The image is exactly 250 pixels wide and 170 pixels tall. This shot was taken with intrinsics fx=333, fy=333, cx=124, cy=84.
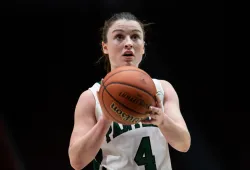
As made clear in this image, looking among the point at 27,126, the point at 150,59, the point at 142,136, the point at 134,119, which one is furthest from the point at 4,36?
the point at 134,119

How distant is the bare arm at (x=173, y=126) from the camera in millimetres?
1252

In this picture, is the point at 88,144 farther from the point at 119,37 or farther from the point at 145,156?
the point at 119,37

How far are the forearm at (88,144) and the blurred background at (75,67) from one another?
77.2 inches

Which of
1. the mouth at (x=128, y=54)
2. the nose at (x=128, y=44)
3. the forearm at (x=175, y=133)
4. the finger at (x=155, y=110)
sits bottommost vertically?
the forearm at (x=175, y=133)

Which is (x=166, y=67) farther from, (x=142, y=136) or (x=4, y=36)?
(x=142, y=136)

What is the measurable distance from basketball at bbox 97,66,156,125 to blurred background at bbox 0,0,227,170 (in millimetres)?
2107

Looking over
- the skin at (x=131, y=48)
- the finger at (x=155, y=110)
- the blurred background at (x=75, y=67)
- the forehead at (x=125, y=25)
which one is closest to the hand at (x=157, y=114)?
the finger at (x=155, y=110)

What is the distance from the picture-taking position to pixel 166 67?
334 centimetres

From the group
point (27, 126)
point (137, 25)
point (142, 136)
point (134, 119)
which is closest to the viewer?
point (134, 119)

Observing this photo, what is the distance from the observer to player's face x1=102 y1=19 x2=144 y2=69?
152 cm

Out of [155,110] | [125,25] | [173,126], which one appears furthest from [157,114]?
[125,25]

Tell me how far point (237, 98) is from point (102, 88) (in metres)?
2.45

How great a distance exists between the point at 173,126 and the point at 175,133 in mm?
43

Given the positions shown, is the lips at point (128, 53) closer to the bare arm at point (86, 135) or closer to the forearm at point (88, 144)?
the bare arm at point (86, 135)
